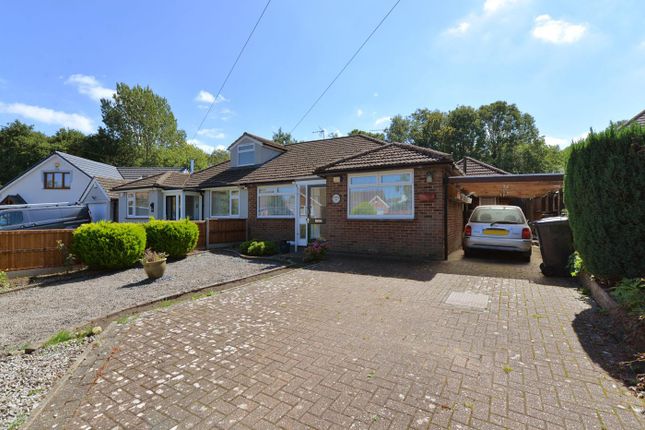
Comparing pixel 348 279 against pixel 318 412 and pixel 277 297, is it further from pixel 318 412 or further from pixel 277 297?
pixel 318 412

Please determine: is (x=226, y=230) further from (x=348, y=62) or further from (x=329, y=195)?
(x=348, y=62)

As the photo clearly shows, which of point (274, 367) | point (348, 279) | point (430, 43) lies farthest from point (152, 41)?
point (274, 367)

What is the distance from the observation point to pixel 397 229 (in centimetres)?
899

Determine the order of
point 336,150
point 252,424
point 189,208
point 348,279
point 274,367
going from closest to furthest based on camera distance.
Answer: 1. point 252,424
2. point 274,367
3. point 348,279
4. point 336,150
5. point 189,208

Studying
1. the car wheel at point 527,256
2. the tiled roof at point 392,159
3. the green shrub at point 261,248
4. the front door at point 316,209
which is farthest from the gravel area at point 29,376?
the car wheel at point 527,256

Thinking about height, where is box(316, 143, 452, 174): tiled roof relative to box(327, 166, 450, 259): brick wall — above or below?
above

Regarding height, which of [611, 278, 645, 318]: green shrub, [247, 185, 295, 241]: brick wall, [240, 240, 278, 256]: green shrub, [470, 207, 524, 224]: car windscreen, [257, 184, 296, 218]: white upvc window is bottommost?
[240, 240, 278, 256]: green shrub

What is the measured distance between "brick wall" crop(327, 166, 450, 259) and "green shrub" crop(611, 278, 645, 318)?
434cm

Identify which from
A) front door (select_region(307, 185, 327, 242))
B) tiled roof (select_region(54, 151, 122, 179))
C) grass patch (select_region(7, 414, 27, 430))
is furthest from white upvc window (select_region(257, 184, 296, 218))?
tiled roof (select_region(54, 151, 122, 179))

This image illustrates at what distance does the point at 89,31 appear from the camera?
10.2 m

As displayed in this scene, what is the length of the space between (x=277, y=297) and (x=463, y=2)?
791cm

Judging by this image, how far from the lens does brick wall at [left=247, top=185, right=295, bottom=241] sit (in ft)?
42.2

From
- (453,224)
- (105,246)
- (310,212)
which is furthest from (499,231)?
(105,246)

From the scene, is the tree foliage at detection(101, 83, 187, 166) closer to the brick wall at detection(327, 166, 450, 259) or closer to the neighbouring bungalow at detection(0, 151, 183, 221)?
the neighbouring bungalow at detection(0, 151, 183, 221)
